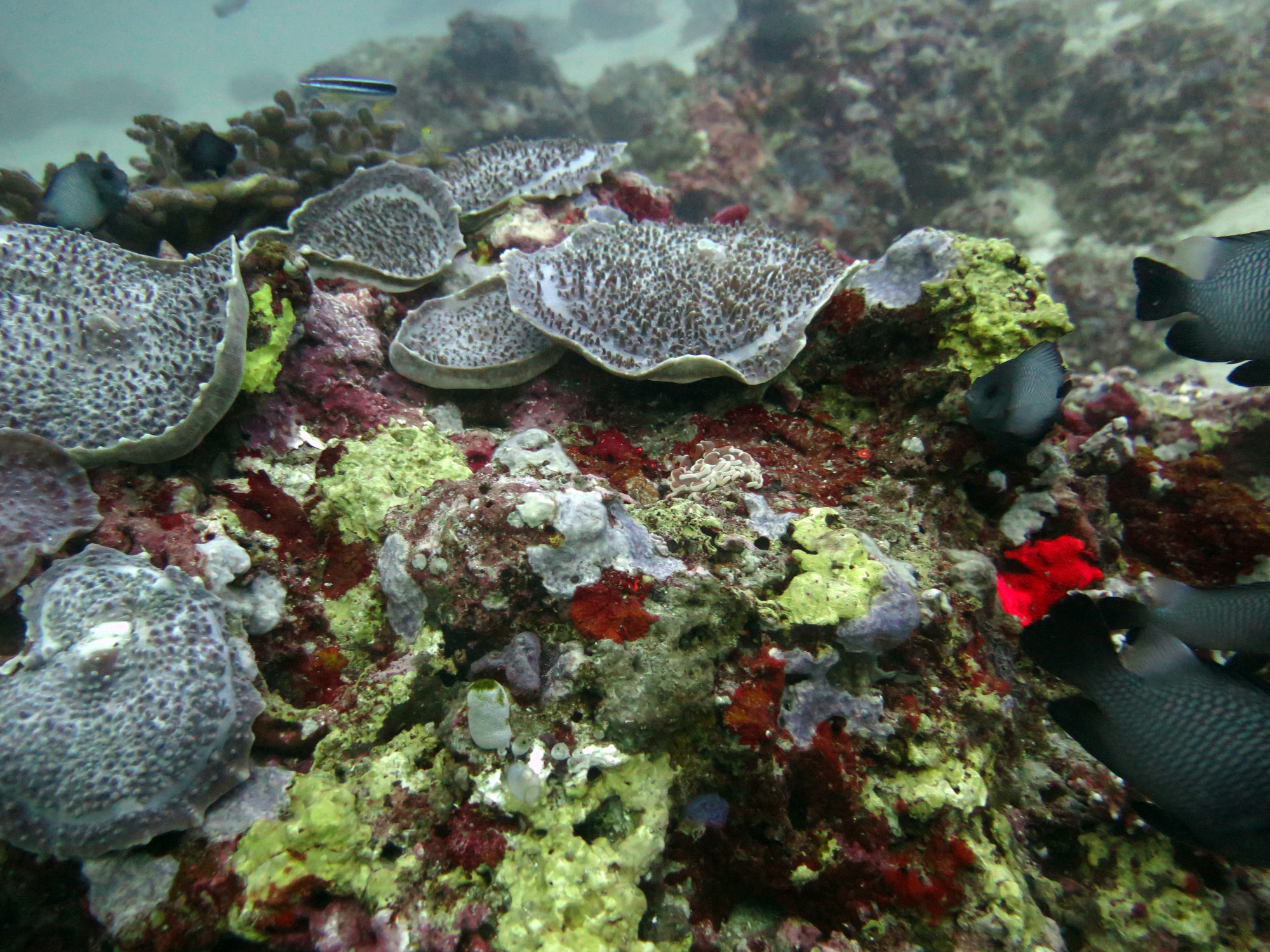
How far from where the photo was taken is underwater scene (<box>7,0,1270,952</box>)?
171 centimetres

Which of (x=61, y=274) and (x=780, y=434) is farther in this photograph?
(x=780, y=434)

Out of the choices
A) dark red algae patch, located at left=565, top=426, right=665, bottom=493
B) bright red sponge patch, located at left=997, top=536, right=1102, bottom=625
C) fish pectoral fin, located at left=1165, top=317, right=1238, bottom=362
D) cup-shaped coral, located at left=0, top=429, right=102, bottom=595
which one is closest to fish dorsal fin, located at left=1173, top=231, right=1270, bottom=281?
fish pectoral fin, located at left=1165, top=317, right=1238, bottom=362

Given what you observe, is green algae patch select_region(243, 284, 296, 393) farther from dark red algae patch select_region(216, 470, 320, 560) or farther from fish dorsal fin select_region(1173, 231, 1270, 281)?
fish dorsal fin select_region(1173, 231, 1270, 281)

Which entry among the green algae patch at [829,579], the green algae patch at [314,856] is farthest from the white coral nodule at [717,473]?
the green algae patch at [314,856]

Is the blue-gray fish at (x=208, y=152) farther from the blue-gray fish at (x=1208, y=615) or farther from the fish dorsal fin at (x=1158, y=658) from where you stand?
the fish dorsal fin at (x=1158, y=658)

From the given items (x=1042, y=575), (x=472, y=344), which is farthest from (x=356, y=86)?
(x=1042, y=575)

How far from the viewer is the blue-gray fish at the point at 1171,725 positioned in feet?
5.39

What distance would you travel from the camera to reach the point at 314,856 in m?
1.71

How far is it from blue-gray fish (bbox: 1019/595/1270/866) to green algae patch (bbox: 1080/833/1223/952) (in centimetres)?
31

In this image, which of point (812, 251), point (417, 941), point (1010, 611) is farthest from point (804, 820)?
point (812, 251)

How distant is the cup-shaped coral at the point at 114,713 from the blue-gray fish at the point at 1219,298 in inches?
142

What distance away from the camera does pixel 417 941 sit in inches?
63.5

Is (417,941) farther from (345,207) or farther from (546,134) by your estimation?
(546,134)

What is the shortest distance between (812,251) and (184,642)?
3.23 meters
